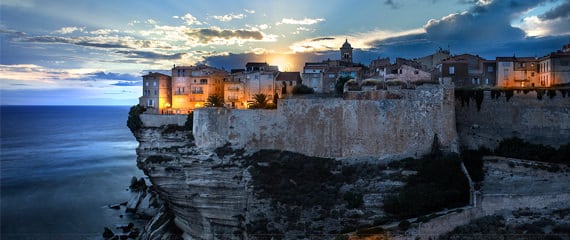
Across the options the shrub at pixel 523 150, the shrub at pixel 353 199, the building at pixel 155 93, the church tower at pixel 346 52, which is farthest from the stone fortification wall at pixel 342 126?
the church tower at pixel 346 52

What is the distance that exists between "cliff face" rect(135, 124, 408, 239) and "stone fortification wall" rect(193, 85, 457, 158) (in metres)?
0.74

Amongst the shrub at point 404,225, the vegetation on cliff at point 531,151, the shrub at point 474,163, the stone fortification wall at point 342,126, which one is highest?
the stone fortification wall at point 342,126

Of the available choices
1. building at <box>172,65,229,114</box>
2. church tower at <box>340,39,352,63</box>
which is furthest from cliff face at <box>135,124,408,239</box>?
church tower at <box>340,39,352,63</box>

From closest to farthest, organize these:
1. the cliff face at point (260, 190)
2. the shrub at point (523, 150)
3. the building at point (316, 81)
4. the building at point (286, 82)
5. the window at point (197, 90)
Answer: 1. the cliff face at point (260, 190)
2. the shrub at point (523, 150)
3. the building at point (316, 81)
4. the building at point (286, 82)
5. the window at point (197, 90)

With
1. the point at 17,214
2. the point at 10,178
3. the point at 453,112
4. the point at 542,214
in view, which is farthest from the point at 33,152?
the point at 542,214

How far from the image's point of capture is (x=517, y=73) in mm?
31406

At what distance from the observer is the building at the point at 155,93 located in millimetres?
37750

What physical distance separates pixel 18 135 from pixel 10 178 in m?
47.1

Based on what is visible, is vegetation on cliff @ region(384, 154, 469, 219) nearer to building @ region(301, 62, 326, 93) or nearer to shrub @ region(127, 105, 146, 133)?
building @ region(301, 62, 326, 93)

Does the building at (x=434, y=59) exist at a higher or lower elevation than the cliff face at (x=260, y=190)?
higher

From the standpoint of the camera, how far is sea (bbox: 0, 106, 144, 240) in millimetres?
32469

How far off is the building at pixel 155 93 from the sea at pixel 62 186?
9053 mm

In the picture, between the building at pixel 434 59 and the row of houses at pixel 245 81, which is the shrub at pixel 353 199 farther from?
the building at pixel 434 59

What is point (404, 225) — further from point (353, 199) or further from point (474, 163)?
point (474, 163)
